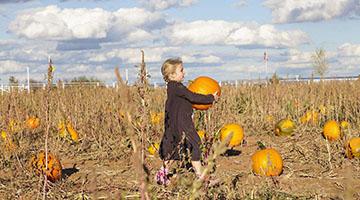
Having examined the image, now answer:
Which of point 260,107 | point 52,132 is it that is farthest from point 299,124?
point 52,132

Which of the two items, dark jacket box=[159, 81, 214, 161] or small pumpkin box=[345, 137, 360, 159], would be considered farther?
small pumpkin box=[345, 137, 360, 159]

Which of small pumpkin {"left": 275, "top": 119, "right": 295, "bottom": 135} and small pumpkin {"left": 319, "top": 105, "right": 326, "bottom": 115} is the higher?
small pumpkin {"left": 319, "top": 105, "right": 326, "bottom": 115}

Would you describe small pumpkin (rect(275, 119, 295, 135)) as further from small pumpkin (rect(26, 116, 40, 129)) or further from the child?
small pumpkin (rect(26, 116, 40, 129))

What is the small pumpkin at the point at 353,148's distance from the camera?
21.2 ft

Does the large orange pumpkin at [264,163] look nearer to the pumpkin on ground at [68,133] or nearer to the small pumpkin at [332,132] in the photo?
the small pumpkin at [332,132]

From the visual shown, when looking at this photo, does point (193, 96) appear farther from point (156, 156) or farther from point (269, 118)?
point (269, 118)

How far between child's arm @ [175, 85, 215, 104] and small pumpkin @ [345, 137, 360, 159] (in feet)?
6.77

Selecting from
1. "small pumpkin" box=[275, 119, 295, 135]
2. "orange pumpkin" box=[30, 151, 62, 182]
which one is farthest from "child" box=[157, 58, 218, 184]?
"small pumpkin" box=[275, 119, 295, 135]

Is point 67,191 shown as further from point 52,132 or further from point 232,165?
point 52,132

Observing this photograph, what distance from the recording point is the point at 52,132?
29.6ft

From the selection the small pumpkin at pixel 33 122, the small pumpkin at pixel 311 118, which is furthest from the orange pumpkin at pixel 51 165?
the small pumpkin at pixel 311 118

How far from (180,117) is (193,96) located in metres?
0.27

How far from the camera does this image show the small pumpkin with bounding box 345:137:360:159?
646 cm

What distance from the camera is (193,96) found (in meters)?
5.54
